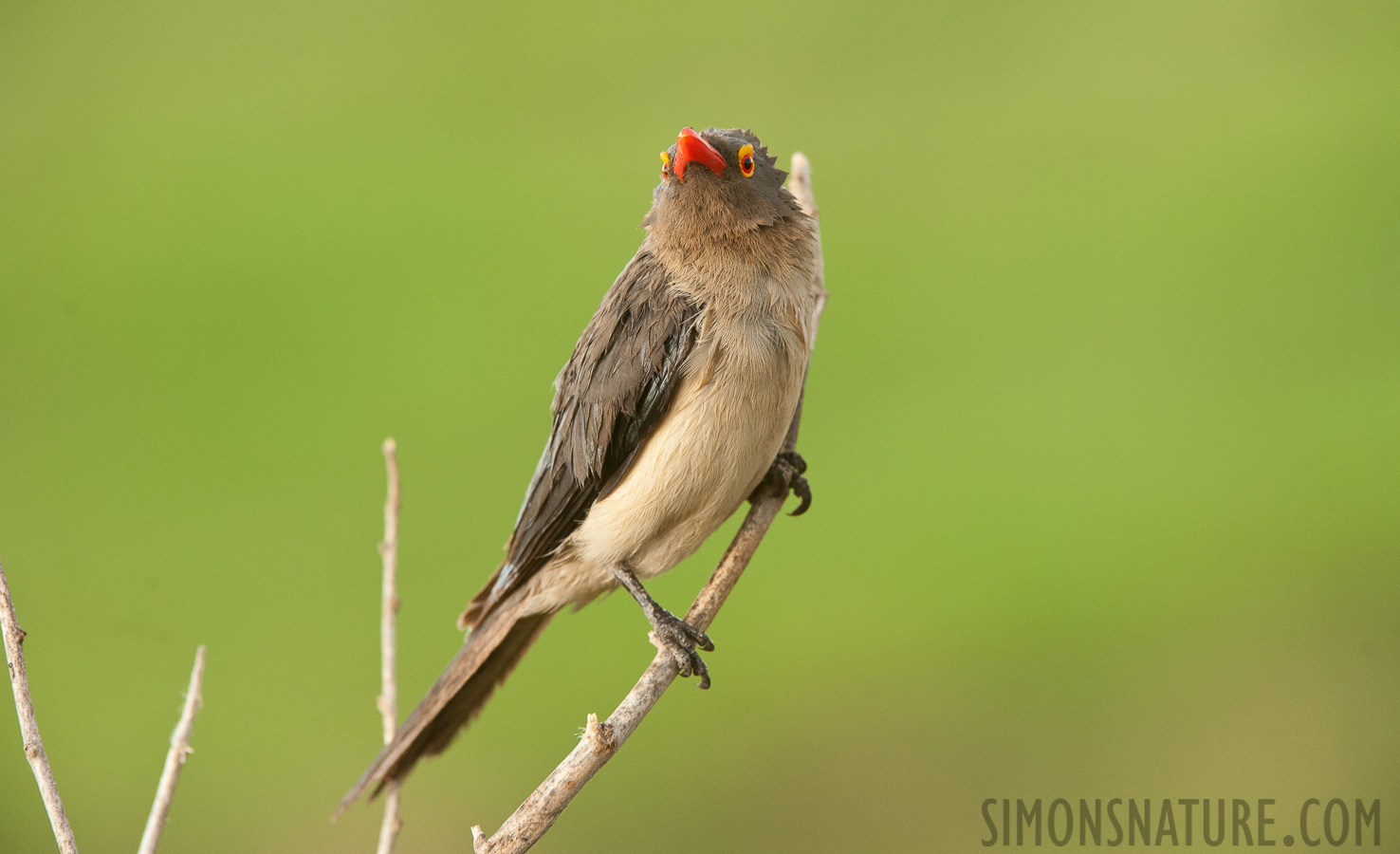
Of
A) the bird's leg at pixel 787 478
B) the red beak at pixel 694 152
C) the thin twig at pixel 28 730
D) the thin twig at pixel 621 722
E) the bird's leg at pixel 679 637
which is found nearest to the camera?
the thin twig at pixel 28 730

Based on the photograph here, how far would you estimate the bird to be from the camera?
78.9 inches

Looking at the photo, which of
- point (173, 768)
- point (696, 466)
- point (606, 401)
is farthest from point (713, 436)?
point (173, 768)

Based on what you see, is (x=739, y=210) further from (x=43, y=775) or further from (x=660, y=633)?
(x=43, y=775)

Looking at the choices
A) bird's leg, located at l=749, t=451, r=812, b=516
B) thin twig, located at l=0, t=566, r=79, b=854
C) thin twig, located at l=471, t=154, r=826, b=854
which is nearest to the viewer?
thin twig, located at l=0, t=566, r=79, b=854

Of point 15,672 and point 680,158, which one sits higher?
point 680,158

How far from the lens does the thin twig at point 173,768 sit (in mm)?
1412

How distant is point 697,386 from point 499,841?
921 millimetres

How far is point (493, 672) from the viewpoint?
7.42 ft

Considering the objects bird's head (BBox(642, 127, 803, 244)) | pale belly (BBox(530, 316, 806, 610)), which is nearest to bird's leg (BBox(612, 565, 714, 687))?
pale belly (BBox(530, 316, 806, 610))

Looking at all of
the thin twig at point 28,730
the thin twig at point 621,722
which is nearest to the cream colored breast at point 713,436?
the thin twig at point 621,722

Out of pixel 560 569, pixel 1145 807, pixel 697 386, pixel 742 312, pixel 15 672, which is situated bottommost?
pixel 1145 807

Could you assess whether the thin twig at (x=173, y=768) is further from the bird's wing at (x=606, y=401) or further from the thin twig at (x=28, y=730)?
the bird's wing at (x=606, y=401)

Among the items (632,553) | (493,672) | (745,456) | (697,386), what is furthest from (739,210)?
(493,672)

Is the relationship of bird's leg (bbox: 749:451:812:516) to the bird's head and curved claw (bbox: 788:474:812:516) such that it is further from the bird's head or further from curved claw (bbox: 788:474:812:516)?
the bird's head
